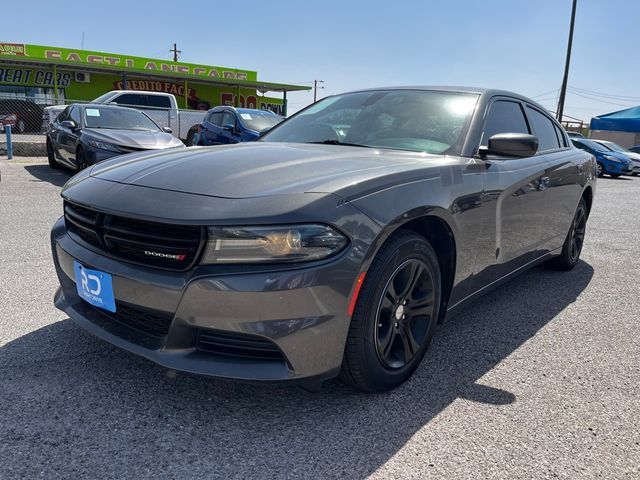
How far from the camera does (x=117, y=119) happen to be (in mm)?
9555

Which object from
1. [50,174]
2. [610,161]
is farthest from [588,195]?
[610,161]

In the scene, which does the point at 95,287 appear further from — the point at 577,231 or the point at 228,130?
the point at 228,130

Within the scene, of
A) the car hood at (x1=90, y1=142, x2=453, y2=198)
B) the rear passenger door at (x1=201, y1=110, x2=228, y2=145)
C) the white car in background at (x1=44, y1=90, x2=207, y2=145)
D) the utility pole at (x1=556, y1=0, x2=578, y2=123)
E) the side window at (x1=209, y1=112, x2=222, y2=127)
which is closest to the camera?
the car hood at (x1=90, y1=142, x2=453, y2=198)

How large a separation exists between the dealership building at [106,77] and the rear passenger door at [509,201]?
75.9 ft

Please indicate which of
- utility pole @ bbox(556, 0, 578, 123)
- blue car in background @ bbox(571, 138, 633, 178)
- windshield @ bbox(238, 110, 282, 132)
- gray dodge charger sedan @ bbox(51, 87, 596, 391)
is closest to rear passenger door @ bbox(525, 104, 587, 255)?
gray dodge charger sedan @ bbox(51, 87, 596, 391)

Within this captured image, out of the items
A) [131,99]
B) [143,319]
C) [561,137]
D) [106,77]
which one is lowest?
[143,319]

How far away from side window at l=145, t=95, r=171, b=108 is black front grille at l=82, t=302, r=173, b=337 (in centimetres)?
1607

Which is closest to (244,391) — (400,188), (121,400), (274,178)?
(121,400)

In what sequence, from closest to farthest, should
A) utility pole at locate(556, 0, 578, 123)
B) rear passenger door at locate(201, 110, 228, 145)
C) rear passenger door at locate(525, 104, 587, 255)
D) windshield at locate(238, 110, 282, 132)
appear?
rear passenger door at locate(525, 104, 587, 255) < windshield at locate(238, 110, 282, 132) < rear passenger door at locate(201, 110, 228, 145) < utility pole at locate(556, 0, 578, 123)

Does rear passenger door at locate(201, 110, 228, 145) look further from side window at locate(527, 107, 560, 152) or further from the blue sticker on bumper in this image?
the blue sticker on bumper

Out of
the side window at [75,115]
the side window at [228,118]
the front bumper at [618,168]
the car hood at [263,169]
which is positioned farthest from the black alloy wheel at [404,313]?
the front bumper at [618,168]

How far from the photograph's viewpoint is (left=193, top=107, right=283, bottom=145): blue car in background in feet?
36.5

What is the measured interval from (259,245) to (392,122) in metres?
1.64

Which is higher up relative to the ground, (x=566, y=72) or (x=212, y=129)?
(x=566, y=72)
